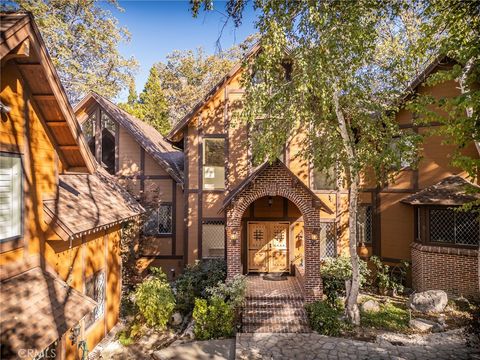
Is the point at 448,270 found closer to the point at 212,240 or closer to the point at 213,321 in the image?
the point at 213,321

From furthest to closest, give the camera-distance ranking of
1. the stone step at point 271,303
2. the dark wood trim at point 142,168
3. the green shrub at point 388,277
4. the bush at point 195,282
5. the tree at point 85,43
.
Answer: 1. the tree at point 85,43
2. the dark wood trim at point 142,168
3. the green shrub at point 388,277
4. the bush at point 195,282
5. the stone step at point 271,303

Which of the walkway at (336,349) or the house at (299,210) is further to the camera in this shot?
the house at (299,210)

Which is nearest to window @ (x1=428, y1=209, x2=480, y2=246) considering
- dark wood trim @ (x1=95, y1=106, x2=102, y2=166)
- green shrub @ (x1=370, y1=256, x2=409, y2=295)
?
green shrub @ (x1=370, y1=256, x2=409, y2=295)

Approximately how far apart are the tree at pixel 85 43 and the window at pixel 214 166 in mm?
12436

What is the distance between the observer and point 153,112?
98.0 feet

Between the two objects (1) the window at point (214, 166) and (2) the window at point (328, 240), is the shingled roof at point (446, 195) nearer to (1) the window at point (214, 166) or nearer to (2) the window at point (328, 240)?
(2) the window at point (328, 240)

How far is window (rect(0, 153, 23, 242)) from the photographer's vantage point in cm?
548

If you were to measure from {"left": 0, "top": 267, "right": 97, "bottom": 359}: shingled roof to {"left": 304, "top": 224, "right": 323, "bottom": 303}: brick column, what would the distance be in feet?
23.0

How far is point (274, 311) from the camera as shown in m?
10.1

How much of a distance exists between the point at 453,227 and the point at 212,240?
34.4 ft

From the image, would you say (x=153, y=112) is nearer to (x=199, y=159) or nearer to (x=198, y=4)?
(x=199, y=159)

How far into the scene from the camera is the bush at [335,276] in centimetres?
1145

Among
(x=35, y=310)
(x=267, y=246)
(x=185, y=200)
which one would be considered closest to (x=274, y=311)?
(x=267, y=246)

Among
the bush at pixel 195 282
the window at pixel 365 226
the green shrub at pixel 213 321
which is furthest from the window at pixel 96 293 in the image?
the window at pixel 365 226
